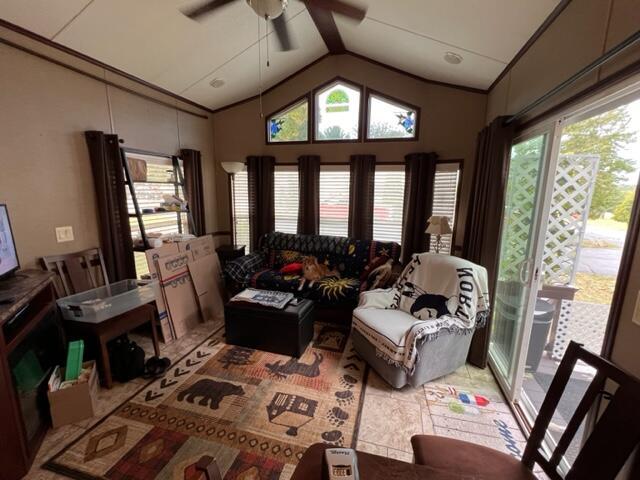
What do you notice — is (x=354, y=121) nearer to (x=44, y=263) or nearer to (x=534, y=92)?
(x=534, y=92)

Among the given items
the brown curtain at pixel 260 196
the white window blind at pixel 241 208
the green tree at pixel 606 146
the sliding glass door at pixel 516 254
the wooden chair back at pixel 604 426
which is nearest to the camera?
the wooden chair back at pixel 604 426

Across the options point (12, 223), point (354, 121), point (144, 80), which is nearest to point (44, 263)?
point (12, 223)

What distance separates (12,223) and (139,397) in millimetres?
1641

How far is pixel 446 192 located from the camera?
3.52 metres

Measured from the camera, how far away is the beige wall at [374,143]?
3.34 meters

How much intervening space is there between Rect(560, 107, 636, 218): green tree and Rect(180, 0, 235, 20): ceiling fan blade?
2.40m

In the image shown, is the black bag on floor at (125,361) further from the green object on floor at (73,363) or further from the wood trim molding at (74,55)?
the wood trim molding at (74,55)

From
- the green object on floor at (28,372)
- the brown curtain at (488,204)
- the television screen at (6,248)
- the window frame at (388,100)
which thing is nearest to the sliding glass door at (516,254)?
the brown curtain at (488,204)

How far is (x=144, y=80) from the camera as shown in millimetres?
3020

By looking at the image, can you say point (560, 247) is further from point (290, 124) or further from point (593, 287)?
point (290, 124)

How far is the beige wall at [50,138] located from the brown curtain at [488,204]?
360 cm

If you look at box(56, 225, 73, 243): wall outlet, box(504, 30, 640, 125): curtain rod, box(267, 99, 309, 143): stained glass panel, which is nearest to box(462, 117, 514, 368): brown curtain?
box(504, 30, 640, 125): curtain rod

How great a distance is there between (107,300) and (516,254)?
3.51 meters

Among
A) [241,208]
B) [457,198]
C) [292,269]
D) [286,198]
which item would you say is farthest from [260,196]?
[457,198]
